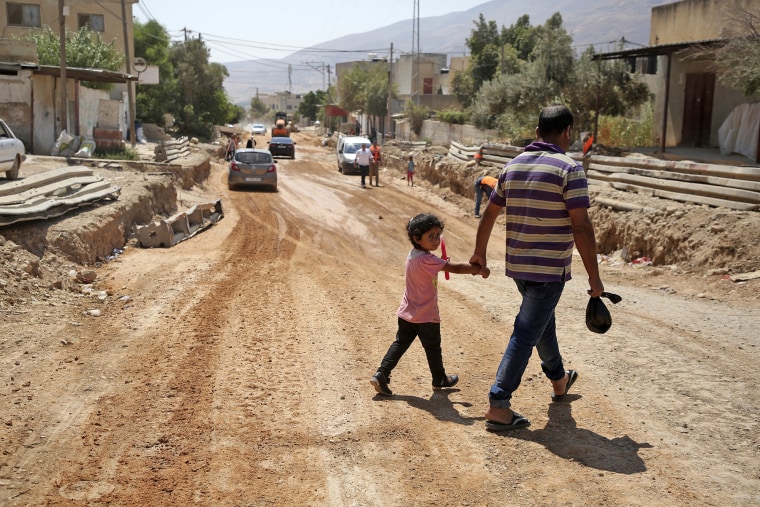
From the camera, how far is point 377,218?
2167cm

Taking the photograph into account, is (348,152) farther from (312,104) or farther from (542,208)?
(312,104)

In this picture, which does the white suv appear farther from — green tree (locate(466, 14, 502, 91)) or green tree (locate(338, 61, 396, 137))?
green tree (locate(338, 61, 396, 137))

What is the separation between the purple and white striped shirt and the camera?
4.74m

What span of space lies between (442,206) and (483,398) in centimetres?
2045

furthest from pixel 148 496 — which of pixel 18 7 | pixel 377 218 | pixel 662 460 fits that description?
pixel 18 7

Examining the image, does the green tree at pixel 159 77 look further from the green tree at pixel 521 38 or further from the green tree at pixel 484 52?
the green tree at pixel 521 38

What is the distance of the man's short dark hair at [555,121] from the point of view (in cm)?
497

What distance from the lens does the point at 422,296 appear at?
5602 mm

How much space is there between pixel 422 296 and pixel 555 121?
5.21 feet

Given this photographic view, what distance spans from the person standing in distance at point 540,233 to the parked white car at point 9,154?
13.8 m

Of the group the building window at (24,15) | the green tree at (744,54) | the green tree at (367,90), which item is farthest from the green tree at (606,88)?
the green tree at (367,90)

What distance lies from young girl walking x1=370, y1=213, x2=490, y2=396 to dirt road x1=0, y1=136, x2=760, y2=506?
0.82ft

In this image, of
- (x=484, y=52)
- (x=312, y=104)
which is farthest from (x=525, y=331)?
(x=312, y=104)

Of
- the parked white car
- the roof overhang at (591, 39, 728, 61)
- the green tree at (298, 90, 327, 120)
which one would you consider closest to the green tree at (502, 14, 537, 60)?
the roof overhang at (591, 39, 728, 61)
